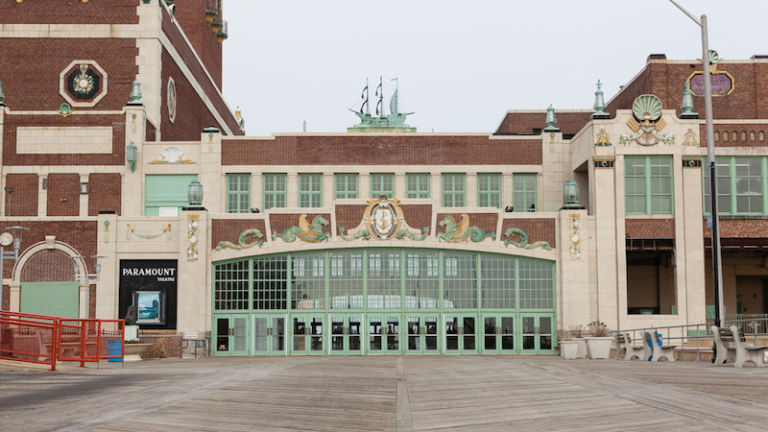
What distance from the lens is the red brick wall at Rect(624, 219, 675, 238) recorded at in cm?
4009

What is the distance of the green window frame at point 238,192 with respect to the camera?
145ft

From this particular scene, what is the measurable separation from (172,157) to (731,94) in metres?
28.5

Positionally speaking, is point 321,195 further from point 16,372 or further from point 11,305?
point 16,372

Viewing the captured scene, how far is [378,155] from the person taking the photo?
147 feet

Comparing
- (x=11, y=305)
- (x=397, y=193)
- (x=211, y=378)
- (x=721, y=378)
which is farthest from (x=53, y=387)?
(x=397, y=193)

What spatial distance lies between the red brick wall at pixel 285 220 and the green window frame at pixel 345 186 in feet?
15.4

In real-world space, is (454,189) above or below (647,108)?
below

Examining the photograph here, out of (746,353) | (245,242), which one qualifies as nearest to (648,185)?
(746,353)

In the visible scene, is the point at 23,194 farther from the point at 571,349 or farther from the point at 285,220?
the point at 571,349

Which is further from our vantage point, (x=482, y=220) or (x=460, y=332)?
(x=482, y=220)

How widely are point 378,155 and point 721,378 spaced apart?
2760 cm

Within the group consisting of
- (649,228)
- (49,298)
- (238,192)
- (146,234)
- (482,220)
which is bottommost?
(49,298)

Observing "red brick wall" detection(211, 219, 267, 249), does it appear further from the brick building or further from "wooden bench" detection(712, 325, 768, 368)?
"wooden bench" detection(712, 325, 768, 368)

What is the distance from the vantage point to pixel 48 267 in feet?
135
